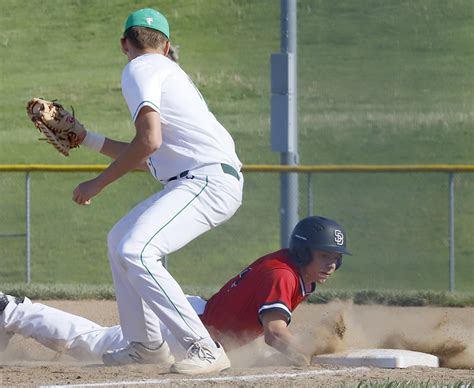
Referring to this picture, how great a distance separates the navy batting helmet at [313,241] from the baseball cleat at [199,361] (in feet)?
3.13

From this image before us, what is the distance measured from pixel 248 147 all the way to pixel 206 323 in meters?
20.1

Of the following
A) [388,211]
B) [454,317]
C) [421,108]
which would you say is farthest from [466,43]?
[454,317]

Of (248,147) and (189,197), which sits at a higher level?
(189,197)

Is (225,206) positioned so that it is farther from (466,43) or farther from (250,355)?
(466,43)

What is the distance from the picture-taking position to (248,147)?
2692cm

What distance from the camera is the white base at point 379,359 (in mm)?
6844

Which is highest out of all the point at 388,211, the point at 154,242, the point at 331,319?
the point at 154,242

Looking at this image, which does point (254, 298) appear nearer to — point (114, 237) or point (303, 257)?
point (303, 257)

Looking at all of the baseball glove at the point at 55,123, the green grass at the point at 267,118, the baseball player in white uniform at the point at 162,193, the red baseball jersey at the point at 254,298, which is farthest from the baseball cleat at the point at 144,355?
the green grass at the point at 267,118

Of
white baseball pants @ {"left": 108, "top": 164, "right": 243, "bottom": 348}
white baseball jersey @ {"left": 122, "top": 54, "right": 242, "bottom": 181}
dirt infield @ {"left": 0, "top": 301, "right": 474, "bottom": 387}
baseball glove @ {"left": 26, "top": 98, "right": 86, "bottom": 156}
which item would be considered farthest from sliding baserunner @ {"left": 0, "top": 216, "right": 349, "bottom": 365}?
baseball glove @ {"left": 26, "top": 98, "right": 86, "bottom": 156}

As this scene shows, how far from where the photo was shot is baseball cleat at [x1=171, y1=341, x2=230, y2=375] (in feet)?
19.7

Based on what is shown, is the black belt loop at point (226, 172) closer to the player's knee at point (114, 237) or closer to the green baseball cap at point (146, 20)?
the player's knee at point (114, 237)

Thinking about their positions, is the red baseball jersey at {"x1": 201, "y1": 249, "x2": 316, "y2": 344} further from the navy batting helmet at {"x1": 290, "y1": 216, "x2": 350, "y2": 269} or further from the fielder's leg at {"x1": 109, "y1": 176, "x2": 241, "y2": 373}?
the fielder's leg at {"x1": 109, "y1": 176, "x2": 241, "y2": 373}

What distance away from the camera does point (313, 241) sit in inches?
269
